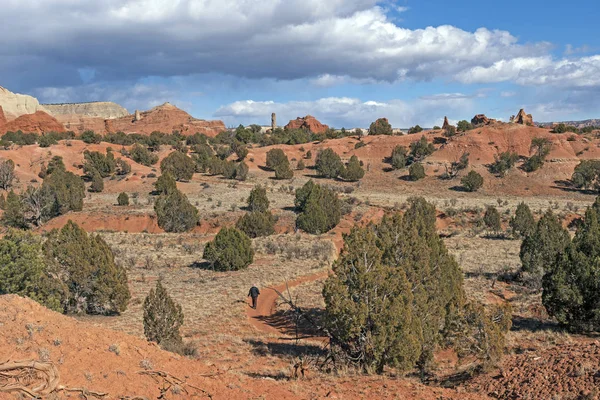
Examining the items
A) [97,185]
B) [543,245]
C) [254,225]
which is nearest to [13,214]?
[97,185]

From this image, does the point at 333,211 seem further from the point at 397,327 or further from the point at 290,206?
the point at 397,327

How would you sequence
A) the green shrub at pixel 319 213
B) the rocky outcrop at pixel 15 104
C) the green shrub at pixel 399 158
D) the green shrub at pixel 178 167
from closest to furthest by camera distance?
the green shrub at pixel 319 213 → the green shrub at pixel 178 167 → the green shrub at pixel 399 158 → the rocky outcrop at pixel 15 104

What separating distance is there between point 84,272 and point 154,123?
11439 cm

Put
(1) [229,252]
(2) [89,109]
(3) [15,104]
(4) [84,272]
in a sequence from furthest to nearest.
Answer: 1. (2) [89,109]
2. (3) [15,104]
3. (1) [229,252]
4. (4) [84,272]

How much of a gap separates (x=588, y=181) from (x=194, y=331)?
5660 centimetres

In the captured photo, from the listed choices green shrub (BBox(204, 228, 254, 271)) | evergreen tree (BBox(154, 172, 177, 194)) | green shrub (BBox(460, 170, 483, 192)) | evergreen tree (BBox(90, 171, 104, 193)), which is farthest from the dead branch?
green shrub (BBox(460, 170, 483, 192))

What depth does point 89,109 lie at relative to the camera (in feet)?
516

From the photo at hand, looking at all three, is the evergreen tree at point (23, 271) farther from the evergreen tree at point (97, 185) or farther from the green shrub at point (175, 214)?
the evergreen tree at point (97, 185)

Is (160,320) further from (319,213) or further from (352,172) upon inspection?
(352,172)

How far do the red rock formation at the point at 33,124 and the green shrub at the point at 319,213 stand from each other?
86.1m

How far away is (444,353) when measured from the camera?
15406 millimetres

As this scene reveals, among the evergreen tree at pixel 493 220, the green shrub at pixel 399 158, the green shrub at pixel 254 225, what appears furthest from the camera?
the green shrub at pixel 399 158

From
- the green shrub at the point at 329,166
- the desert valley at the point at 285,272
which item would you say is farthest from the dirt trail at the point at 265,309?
the green shrub at the point at 329,166

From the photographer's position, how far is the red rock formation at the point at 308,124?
125 meters
